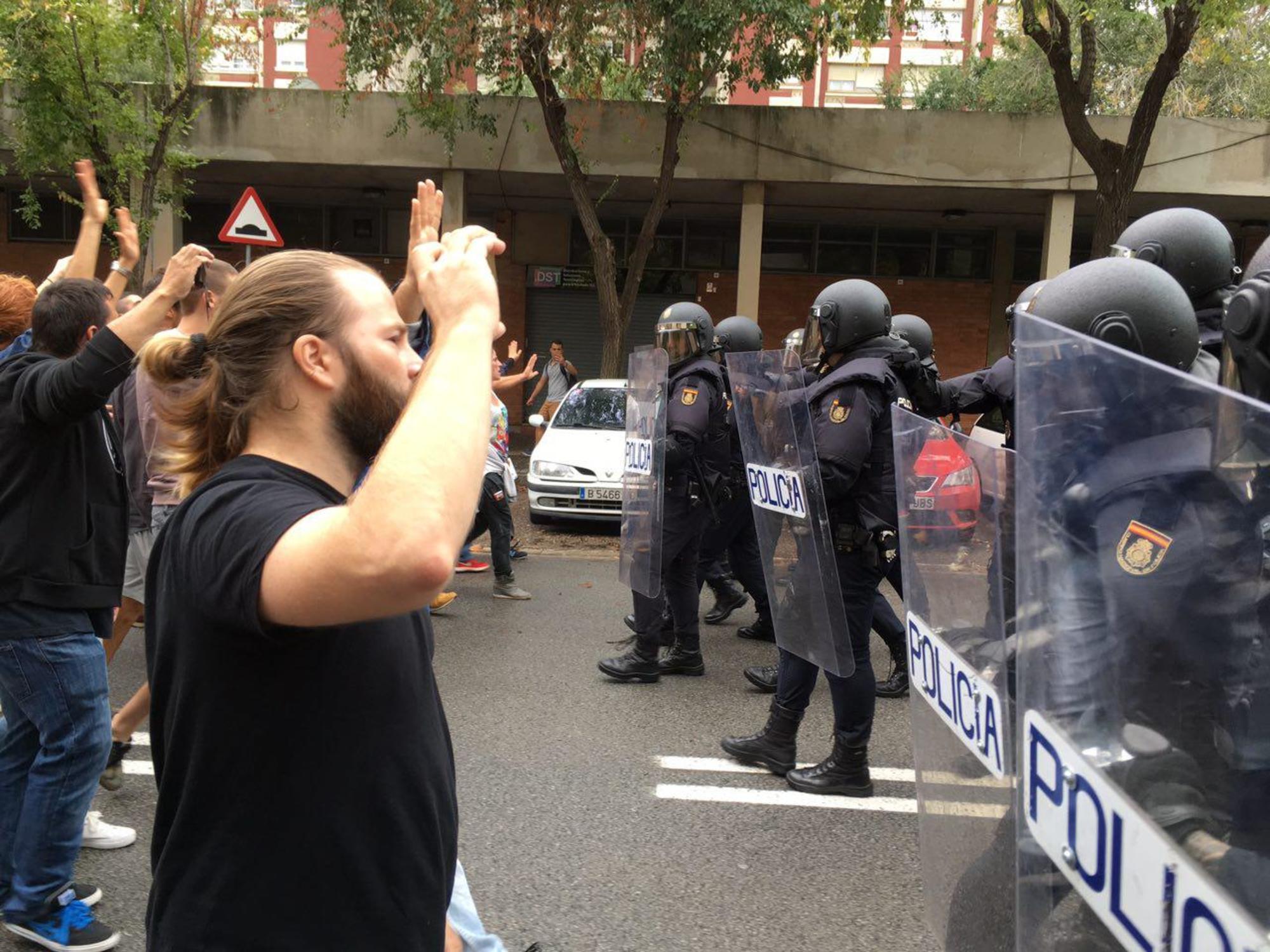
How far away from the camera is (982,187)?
1410 centimetres

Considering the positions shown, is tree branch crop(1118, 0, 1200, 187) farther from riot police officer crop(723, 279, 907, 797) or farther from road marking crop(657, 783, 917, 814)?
road marking crop(657, 783, 917, 814)

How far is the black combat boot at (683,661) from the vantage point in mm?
5488

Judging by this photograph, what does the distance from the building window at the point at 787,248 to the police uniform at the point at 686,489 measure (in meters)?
13.5

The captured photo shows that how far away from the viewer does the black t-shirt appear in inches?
49.3

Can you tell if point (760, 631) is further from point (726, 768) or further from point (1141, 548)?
point (1141, 548)

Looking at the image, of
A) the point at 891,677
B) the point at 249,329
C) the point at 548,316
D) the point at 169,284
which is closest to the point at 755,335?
the point at 891,677

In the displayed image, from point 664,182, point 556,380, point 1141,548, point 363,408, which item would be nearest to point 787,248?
point 664,182

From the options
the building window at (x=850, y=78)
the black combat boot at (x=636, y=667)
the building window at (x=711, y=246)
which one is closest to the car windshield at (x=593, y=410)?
the black combat boot at (x=636, y=667)

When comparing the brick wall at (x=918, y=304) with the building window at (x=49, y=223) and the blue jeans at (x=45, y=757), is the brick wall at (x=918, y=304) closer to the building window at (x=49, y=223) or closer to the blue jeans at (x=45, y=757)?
the building window at (x=49, y=223)

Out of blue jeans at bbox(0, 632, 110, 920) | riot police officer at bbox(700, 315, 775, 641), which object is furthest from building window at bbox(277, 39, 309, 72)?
blue jeans at bbox(0, 632, 110, 920)

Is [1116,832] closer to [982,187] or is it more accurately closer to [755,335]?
[755,335]

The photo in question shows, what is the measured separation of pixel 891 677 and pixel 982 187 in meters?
10.8

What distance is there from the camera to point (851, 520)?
3984mm

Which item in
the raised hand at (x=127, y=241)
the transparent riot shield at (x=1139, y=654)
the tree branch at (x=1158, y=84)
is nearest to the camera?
the transparent riot shield at (x=1139, y=654)
